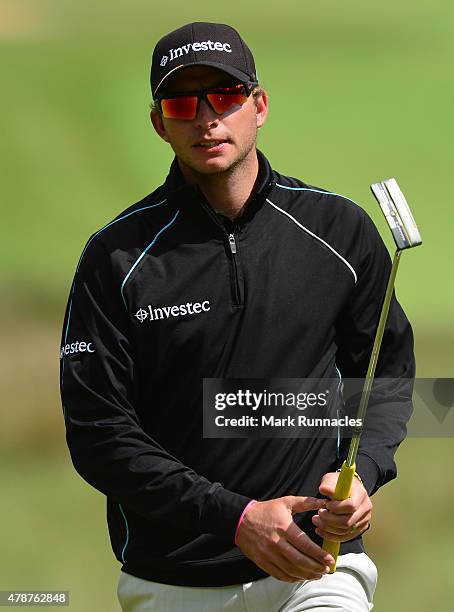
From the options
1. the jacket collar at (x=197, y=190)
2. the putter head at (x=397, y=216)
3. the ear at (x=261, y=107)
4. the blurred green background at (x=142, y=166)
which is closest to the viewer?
the putter head at (x=397, y=216)

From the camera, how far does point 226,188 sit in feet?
9.25

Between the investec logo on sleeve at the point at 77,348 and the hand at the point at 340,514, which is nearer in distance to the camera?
the hand at the point at 340,514

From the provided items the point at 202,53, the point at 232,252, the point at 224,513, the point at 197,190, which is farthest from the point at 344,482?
the point at 202,53

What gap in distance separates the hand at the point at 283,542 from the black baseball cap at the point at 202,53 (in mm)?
905

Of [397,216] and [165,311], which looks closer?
[397,216]

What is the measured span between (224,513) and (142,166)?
7.67ft

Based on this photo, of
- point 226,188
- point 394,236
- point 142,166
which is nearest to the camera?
point 394,236

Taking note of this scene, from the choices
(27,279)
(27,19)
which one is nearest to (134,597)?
(27,279)

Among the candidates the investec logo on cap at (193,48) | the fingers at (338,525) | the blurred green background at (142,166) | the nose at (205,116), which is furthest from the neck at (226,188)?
the blurred green background at (142,166)

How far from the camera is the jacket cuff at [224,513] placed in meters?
2.57

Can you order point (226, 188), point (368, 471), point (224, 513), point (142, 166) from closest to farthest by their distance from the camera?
point (224, 513), point (368, 471), point (226, 188), point (142, 166)

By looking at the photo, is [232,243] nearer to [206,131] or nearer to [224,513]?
[206,131]

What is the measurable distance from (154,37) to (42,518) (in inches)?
73.1

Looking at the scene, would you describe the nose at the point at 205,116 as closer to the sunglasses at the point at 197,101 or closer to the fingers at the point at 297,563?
the sunglasses at the point at 197,101
